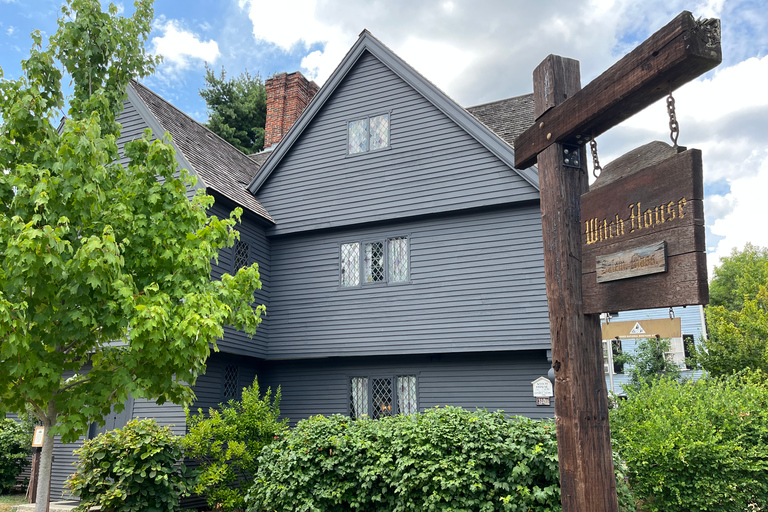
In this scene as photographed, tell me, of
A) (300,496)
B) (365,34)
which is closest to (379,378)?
(300,496)

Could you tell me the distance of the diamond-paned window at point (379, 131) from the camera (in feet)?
48.3

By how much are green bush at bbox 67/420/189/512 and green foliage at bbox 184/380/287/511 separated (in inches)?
17.4

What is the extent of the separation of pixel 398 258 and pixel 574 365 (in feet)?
34.4

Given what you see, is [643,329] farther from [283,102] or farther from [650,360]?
[283,102]

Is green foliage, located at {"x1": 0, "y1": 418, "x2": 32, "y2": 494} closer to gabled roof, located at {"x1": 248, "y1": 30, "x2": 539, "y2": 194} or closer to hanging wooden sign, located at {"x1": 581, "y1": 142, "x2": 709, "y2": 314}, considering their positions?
gabled roof, located at {"x1": 248, "y1": 30, "x2": 539, "y2": 194}

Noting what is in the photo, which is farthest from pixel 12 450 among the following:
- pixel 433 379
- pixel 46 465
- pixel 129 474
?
pixel 433 379

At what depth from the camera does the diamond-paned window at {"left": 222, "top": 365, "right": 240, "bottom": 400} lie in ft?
46.0

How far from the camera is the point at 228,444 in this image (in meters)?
11.1

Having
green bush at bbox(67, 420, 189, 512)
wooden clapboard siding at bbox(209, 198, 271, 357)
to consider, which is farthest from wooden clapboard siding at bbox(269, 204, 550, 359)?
green bush at bbox(67, 420, 189, 512)

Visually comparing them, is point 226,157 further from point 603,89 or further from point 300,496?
point 603,89

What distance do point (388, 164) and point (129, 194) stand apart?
25.4ft

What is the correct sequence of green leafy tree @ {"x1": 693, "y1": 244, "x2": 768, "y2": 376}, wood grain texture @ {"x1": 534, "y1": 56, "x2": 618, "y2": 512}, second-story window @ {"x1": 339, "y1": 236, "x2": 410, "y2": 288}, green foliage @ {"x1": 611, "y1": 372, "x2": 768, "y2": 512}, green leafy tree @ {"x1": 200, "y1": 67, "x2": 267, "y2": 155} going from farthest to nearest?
green leafy tree @ {"x1": 200, "y1": 67, "x2": 267, "y2": 155}
green leafy tree @ {"x1": 693, "y1": 244, "x2": 768, "y2": 376}
second-story window @ {"x1": 339, "y1": 236, "x2": 410, "y2": 288}
green foliage @ {"x1": 611, "y1": 372, "x2": 768, "y2": 512}
wood grain texture @ {"x1": 534, "y1": 56, "x2": 618, "y2": 512}

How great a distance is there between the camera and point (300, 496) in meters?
9.31

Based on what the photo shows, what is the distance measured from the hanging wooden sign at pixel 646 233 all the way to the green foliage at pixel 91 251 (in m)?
5.20
